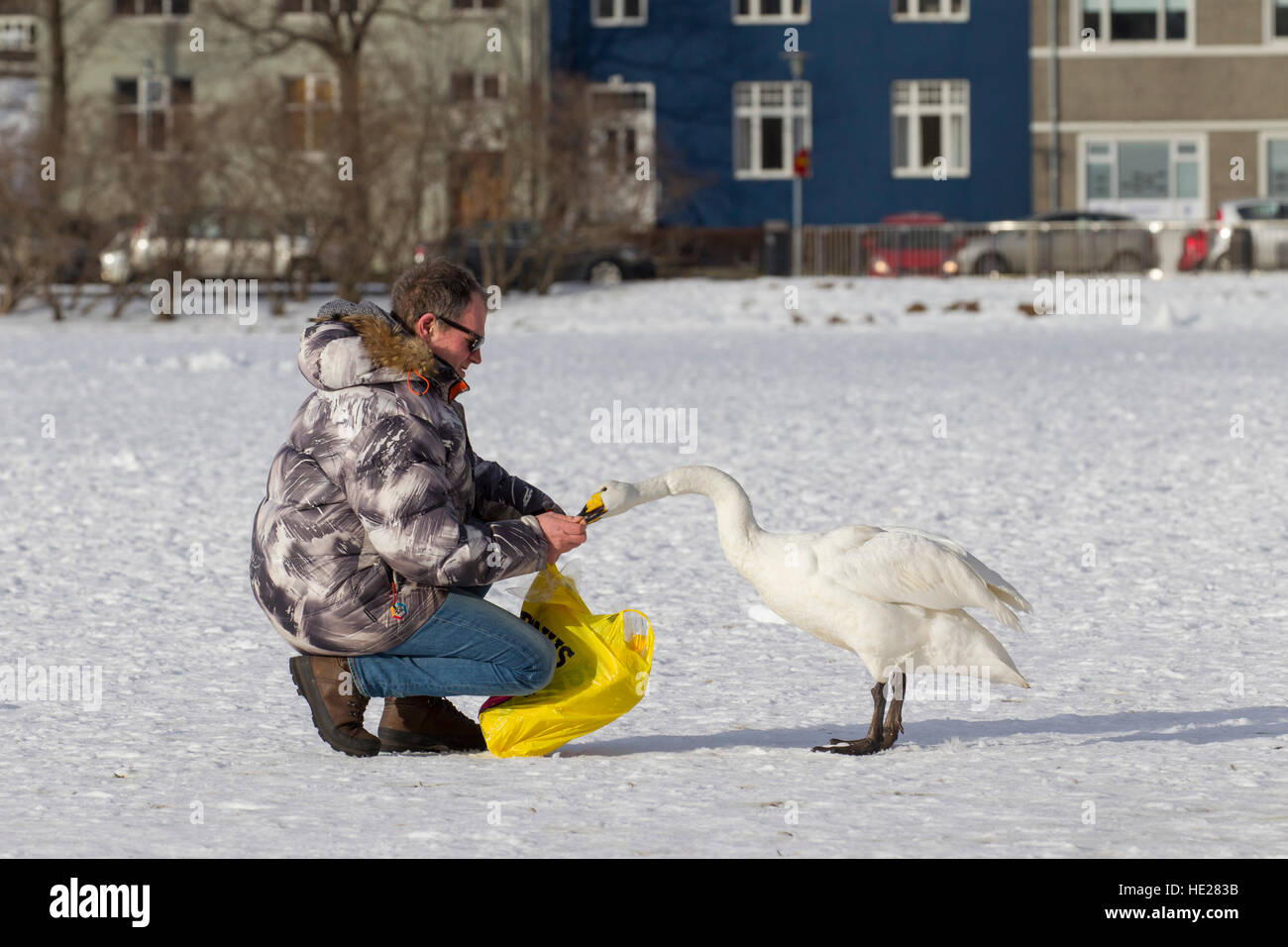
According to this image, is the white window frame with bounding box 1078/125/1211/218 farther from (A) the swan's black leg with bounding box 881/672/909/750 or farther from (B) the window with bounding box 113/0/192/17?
(A) the swan's black leg with bounding box 881/672/909/750

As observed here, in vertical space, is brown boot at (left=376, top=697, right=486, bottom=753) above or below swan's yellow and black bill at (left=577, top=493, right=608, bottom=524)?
below

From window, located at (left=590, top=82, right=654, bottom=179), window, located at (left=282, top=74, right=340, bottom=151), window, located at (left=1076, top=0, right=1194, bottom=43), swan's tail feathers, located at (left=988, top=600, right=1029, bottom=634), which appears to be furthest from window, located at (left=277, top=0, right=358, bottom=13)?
swan's tail feathers, located at (left=988, top=600, right=1029, bottom=634)

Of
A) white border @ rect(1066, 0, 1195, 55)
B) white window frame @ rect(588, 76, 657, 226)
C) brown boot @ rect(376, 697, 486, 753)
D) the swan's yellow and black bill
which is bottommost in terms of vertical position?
brown boot @ rect(376, 697, 486, 753)

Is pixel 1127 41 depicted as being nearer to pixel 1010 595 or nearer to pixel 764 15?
pixel 764 15

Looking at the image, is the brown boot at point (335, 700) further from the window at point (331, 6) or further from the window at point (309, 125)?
the window at point (331, 6)

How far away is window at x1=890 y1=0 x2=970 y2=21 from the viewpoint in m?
41.8

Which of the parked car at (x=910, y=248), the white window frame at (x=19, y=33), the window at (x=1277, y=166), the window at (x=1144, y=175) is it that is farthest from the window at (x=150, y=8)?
the window at (x=1277, y=166)

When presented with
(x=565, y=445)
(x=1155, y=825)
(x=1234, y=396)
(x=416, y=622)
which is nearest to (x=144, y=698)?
(x=416, y=622)

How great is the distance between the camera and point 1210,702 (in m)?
6.11

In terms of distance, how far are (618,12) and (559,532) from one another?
38.0m

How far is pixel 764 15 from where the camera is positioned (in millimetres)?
42031

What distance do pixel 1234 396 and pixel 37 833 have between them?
1237 centimetres

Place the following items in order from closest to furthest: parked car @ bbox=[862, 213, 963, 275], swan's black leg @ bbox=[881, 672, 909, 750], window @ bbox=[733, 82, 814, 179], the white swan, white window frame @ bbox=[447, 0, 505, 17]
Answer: the white swan → swan's black leg @ bbox=[881, 672, 909, 750] → parked car @ bbox=[862, 213, 963, 275] → white window frame @ bbox=[447, 0, 505, 17] → window @ bbox=[733, 82, 814, 179]

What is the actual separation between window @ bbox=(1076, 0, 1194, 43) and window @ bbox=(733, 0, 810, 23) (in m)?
5.66
